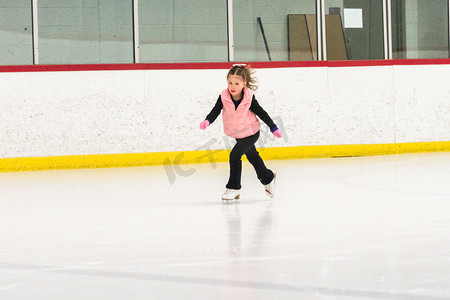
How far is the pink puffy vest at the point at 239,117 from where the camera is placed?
18.2ft

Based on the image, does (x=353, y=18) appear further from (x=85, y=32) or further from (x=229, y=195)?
(x=229, y=195)

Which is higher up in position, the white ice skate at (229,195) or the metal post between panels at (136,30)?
the metal post between panels at (136,30)

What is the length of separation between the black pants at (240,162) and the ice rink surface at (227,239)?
6.5 inches

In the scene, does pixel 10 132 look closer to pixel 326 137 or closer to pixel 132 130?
pixel 132 130

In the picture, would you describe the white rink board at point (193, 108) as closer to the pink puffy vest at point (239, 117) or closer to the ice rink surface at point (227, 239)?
the ice rink surface at point (227, 239)

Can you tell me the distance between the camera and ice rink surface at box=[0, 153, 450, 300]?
2.77 metres

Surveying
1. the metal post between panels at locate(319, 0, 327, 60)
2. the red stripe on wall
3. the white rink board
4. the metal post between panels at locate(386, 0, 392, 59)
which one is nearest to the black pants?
the white rink board

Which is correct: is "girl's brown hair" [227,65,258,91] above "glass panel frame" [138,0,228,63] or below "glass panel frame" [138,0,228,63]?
below

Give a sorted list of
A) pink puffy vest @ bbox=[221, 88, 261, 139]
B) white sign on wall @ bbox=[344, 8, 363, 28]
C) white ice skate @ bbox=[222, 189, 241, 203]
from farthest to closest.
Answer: white sign on wall @ bbox=[344, 8, 363, 28]
pink puffy vest @ bbox=[221, 88, 261, 139]
white ice skate @ bbox=[222, 189, 241, 203]

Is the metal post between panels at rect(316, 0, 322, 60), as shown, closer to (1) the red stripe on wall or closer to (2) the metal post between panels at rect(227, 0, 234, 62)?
(1) the red stripe on wall

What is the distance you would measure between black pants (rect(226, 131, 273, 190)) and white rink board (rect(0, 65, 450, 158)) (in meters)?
3.34

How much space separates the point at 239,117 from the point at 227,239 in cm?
186

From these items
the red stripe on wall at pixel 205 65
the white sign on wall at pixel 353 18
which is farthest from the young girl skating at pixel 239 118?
the white sign on wall at pixel 353 18

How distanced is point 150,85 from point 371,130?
2865mm
